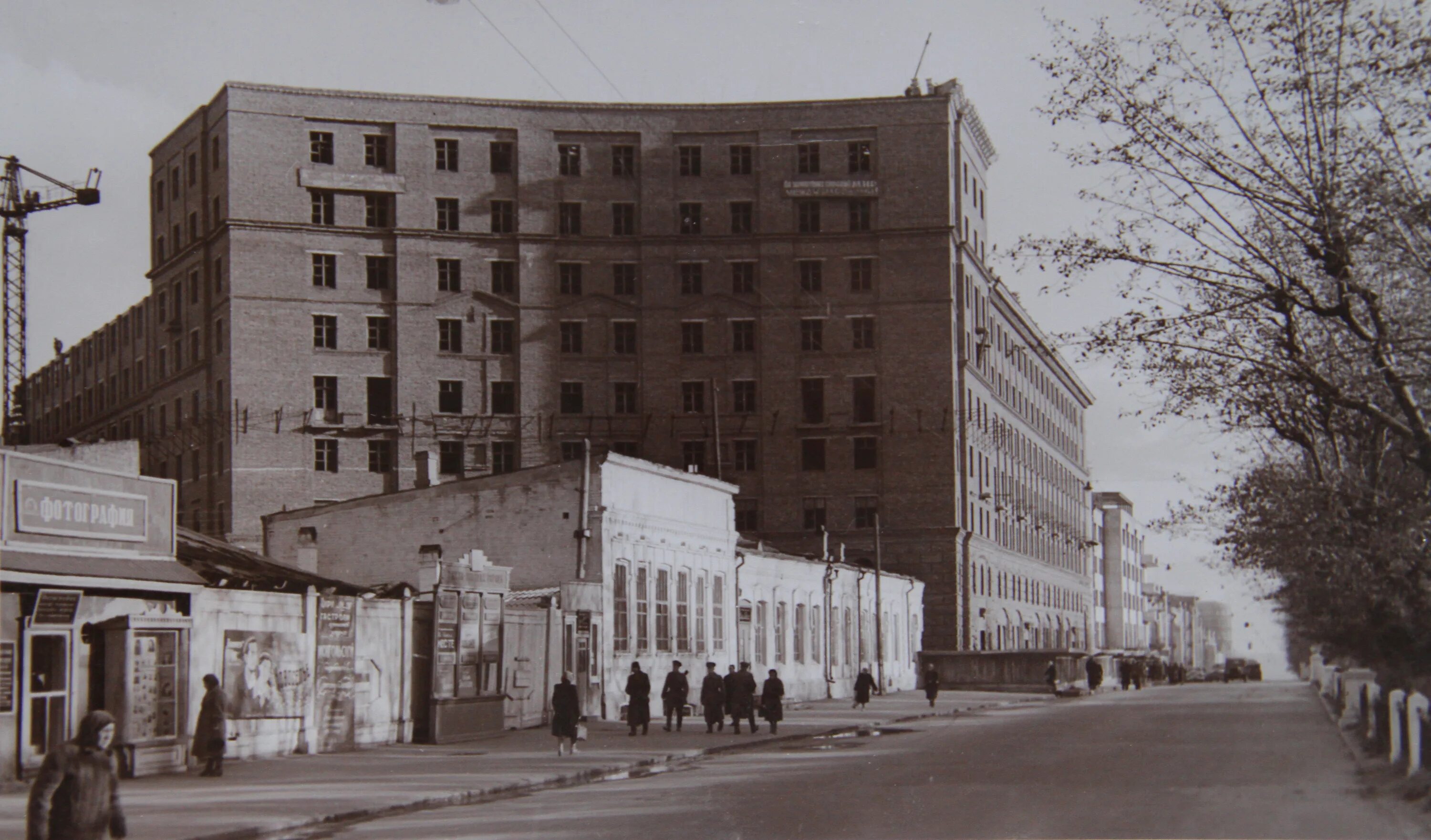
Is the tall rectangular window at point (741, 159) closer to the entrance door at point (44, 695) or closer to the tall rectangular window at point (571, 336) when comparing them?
the tall rectangular window at point (571, 336)

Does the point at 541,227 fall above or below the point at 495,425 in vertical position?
above

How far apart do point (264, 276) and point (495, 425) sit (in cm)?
1241

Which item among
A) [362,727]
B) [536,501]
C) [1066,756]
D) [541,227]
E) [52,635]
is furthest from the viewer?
[541,227]

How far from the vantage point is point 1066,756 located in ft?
89.1

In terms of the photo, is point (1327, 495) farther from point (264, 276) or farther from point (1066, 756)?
point (264, 276)

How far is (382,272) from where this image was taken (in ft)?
259

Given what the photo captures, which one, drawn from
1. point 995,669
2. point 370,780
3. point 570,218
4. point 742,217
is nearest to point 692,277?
point 742,217

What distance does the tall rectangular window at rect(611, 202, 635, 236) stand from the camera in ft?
269

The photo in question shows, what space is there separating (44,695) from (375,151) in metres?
60.2

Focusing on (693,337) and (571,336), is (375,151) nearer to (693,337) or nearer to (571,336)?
(571,336)

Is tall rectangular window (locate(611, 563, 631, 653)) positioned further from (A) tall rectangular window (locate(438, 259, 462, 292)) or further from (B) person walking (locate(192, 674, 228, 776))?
(A) tall rectangular window (locate(438, 259, 462, 292))

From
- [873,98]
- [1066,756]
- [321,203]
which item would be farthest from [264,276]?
[1066,756]

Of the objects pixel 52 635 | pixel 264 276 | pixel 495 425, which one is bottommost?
pixel 52 635

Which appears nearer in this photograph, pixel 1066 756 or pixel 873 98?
pixel 1066 756
